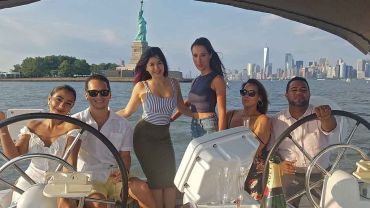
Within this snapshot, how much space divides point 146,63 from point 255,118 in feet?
2.34

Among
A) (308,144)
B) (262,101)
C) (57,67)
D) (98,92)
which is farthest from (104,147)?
(57,67)

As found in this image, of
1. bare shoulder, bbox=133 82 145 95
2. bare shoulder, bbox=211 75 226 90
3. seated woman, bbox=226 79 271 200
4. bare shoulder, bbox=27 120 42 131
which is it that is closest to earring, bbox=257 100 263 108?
seated woman, bbox=226 79 271 200

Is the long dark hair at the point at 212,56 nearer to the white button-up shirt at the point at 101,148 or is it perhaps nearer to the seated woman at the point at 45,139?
the white button-up shirt at the point at 101,148

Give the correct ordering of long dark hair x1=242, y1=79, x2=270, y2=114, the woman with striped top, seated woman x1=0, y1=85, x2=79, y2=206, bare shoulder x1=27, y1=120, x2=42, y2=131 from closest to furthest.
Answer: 1. seated woman x1=0, y1=85, x2=79, y2=206
2. bare shoulder x1=27, y1=120, x2=42, y2=131
3. the woman with striped top
4. long dark hair x1=242, y1=79, x2=270, y2=114

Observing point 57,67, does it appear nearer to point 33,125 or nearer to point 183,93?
point 183,93

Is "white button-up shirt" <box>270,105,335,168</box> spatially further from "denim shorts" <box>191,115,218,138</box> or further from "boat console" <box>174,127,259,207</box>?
"boat console" <box>174,127,259,207</box>

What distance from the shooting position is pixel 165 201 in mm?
2375

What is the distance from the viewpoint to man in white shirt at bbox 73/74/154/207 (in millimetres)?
2045

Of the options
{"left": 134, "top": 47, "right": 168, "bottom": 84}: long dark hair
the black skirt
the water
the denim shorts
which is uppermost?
{"left": 134, "top": 47, "right": 168, "bottom": 84}: long dark hair

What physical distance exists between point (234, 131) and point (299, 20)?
2.03 ft

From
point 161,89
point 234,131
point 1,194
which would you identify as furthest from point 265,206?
point 1,194

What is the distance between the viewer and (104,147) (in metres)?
2.11

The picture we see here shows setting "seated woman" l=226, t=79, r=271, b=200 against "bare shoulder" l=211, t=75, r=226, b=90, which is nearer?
"seated woman" l=226, t=79, r=271, b=200

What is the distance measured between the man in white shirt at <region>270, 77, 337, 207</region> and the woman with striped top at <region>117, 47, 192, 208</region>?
62 centimetres
